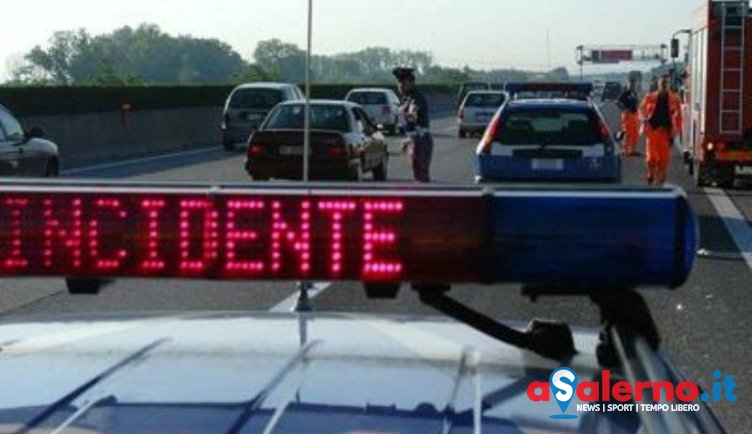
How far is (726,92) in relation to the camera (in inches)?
850

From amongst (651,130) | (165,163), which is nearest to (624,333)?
(651,130)

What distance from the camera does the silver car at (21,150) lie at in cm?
1728

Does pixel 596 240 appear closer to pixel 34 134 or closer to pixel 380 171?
pixel 34 134

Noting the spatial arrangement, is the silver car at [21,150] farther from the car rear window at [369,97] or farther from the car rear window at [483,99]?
the car rear window at [369,97]

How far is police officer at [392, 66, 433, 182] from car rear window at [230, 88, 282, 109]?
1664 centimetres

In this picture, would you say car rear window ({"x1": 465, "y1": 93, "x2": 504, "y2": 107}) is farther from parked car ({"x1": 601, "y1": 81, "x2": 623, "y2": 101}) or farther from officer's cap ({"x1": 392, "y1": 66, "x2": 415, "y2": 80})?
officer's cap ({"x1": 392, "y1": 66, "x2": 415, "y2": 80})

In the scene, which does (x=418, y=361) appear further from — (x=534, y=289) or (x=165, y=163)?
(x=165, y=163)

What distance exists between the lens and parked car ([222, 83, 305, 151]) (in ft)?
116

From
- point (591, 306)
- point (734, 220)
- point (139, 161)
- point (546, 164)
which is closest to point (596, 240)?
point (591, 306)

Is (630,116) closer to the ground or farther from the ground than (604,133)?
farther from the ground

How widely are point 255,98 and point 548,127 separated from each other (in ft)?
66.0

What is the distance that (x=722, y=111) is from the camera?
2166 cm

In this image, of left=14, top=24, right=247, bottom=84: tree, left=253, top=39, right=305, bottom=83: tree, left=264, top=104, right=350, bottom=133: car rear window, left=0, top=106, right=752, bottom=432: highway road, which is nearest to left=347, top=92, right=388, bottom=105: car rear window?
left=253, top=39, right=305, bottom=83: tree

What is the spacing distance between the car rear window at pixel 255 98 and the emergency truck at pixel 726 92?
15.6 m
